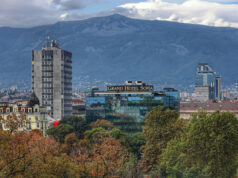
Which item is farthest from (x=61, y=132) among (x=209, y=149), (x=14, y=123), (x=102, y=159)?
(x=14, y=123)

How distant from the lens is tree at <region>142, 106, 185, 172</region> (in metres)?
105

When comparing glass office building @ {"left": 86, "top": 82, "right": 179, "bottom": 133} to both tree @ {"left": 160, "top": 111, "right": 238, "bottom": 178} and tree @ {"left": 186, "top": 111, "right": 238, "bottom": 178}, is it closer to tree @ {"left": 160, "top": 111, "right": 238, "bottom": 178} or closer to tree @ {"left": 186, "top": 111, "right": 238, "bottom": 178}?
tree @ {"left": 160, "top": 111, "right": 238, "bottom": 178}

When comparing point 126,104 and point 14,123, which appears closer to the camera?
point 14,123

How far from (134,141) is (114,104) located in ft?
129

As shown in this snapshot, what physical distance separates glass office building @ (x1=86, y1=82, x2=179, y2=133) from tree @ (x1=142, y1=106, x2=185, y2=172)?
2250 inches

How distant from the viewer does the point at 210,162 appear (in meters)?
86.8

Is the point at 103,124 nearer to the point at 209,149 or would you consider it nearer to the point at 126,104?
the point at 126,104

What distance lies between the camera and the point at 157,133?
10675cm

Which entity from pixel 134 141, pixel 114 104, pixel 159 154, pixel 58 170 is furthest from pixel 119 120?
pixel 58 170

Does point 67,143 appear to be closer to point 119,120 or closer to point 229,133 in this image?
point 119,120

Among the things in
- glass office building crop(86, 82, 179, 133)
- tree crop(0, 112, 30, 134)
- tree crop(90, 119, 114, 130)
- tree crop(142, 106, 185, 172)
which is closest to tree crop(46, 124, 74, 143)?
tree crop(90, 119, 114, 130)

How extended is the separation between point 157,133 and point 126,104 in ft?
209

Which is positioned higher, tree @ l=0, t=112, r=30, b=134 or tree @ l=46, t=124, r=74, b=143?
tree @ l=0, t=112, r=30, b=134

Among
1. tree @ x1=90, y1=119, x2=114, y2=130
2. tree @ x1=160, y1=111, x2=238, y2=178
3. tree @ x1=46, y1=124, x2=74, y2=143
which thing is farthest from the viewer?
tree @ x1=90, y1=119, x2=114, y2=130
